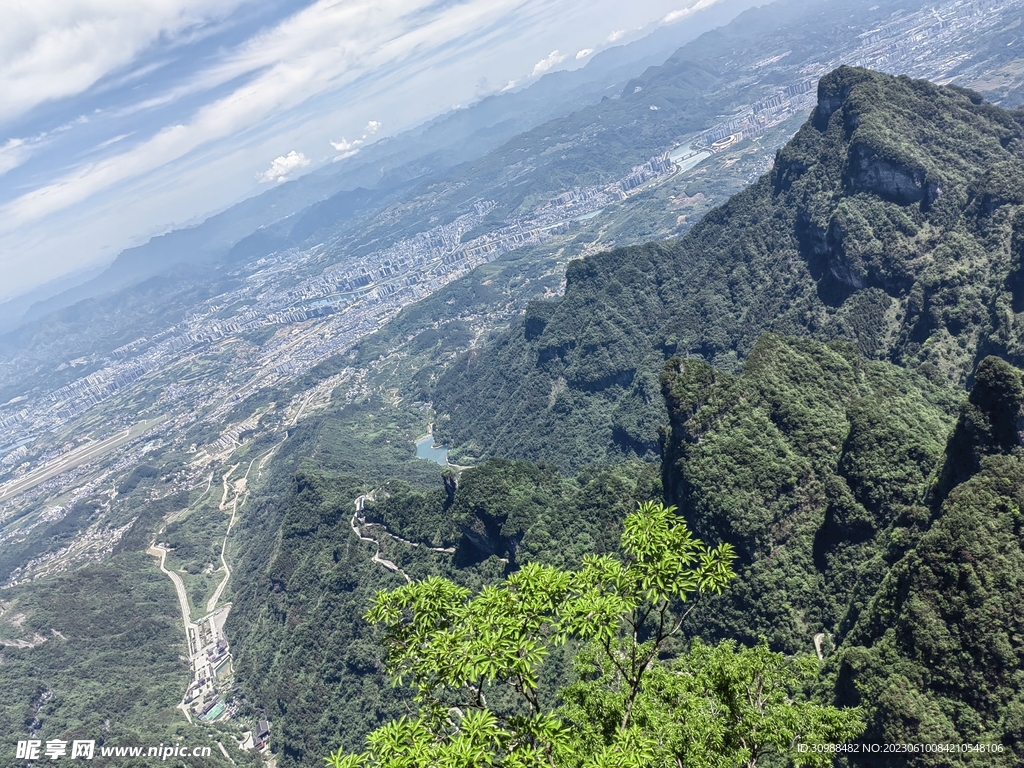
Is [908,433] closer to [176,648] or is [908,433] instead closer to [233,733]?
[233,733]

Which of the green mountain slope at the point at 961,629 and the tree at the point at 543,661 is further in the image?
the green mountain slope at the point at 961,629

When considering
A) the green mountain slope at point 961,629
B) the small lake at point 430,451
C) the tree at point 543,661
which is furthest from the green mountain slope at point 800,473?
the small lake at point 430,451

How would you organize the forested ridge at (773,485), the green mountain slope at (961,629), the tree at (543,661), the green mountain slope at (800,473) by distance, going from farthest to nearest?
the green mountain slope at (800,473), the green mountain slope at (961,629), the forested ridge at (773,485), the tree at (543,661)

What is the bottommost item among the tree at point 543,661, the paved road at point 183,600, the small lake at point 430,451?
the small lake at point 430,451

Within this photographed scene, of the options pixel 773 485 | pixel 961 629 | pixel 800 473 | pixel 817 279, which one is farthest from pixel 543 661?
pixel 817 279

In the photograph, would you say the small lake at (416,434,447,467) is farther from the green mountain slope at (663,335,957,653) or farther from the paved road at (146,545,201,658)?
the green mountain slope at (663,335,957,653)

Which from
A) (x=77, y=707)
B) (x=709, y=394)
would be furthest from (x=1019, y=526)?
(x=77, y=707)

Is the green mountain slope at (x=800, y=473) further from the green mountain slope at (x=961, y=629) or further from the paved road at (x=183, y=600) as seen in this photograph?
the paved road at (x=183, y=600)

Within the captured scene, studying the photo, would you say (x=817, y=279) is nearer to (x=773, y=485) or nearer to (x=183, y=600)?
(x=773, y=485)
